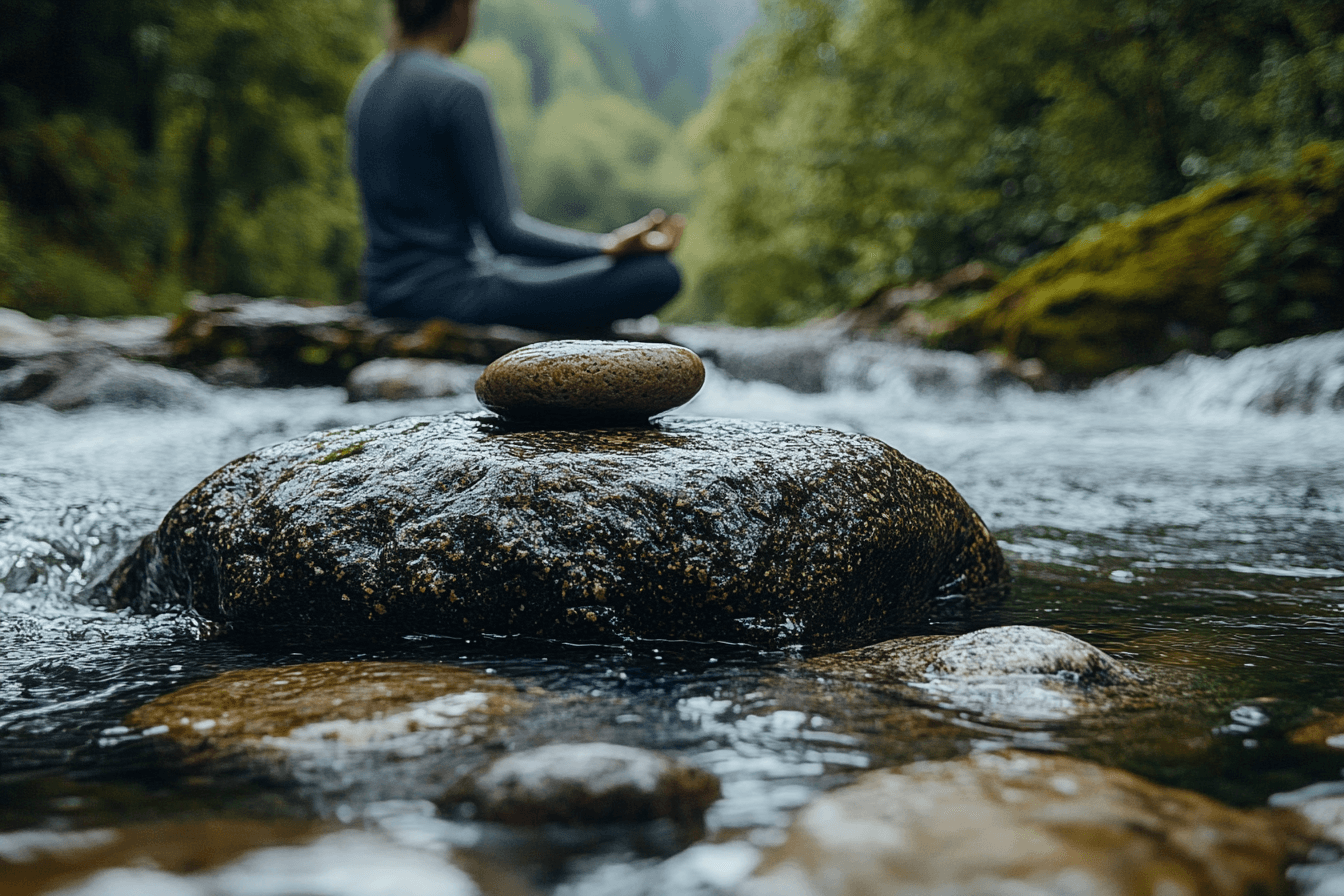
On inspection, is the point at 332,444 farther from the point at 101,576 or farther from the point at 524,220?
the point at 524,220

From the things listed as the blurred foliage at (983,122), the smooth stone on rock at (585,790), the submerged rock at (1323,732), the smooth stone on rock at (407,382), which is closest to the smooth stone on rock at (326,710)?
the smooth stone on rock at (585,790)

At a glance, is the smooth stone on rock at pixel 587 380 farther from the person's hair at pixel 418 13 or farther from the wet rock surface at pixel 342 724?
the person's hair at pixel 418 13

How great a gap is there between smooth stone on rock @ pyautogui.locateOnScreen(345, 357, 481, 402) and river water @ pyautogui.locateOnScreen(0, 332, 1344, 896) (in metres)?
1.03

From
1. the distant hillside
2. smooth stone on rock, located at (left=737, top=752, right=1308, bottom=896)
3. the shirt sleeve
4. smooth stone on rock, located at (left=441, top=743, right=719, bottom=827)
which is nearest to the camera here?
smooth stone on rock, located at (left=737, top=752, right=1308, bottom=896)

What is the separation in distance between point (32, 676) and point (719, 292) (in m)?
34.1

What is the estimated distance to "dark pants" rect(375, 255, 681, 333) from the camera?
272 inches

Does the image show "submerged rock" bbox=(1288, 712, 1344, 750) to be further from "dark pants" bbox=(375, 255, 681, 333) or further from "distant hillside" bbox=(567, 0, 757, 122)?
"distant hillside" bbox=(567, 0, 757, 122)

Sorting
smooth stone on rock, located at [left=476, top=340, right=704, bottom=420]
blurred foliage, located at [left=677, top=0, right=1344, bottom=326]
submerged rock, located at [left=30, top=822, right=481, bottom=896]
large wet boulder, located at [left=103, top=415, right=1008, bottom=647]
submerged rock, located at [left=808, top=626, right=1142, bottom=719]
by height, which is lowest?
submerged rock, located at [left=30, top=822, right=481, bottom=896]

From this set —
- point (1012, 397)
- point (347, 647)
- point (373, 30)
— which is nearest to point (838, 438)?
point (347, 647)

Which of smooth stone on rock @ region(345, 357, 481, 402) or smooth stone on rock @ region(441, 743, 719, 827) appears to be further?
smooth stone on rock @ region(345, 357, 481, 402)

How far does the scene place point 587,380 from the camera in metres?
2.72

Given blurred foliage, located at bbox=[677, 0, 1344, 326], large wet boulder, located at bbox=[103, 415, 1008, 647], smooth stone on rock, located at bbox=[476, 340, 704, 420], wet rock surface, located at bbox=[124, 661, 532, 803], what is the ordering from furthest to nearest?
1. blurred foliage, located at bbox=[677, 0, 1344, 326]
2. smooth stone on rock, located at bbox=[476, 340, 704, 420]
3. large wet boulder, located at bbox=[103, 415, 1008, 647]
4. wet rock surface, located at bbox=[124, 661, 532, 803]

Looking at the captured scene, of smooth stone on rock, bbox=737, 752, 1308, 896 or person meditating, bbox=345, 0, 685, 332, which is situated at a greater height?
person meditating, bbox=345, 0, 685, 332

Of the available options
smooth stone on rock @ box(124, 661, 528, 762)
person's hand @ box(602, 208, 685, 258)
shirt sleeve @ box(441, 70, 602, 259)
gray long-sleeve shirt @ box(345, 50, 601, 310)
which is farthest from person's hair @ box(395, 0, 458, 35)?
smooth stone on rock @ box(124, 661, 528, 762)
